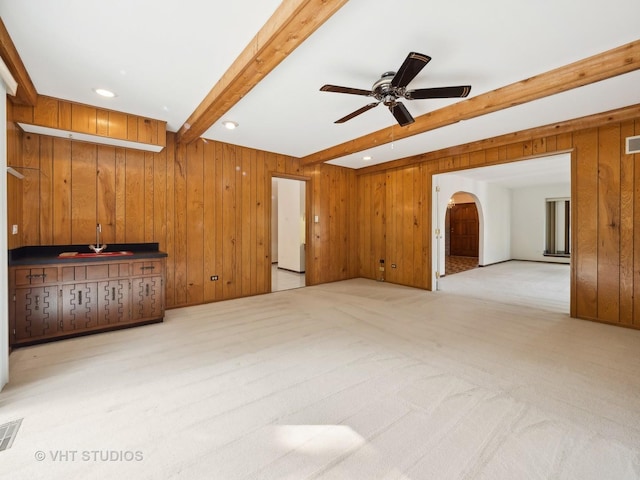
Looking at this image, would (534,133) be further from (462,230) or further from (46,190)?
(462,230)

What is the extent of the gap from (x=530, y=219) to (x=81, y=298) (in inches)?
433

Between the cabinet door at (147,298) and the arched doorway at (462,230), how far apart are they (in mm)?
8423

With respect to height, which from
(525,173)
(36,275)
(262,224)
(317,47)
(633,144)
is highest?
(525,173)

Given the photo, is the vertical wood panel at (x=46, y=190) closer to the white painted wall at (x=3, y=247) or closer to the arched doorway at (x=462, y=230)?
the white painted wall at (x=3, y=247)

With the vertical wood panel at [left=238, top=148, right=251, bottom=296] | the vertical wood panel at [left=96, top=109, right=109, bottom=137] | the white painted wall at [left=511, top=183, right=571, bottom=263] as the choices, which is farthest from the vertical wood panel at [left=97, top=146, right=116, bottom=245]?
the white painted wall at [left=511, top=183, right=571, bottom=263]

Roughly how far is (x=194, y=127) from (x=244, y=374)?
9.14 feet

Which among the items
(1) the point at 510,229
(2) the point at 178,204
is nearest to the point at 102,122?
(2) the point at 178,204

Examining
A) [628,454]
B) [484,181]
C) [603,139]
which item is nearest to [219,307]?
[628,454]

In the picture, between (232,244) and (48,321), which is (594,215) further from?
(48,321)

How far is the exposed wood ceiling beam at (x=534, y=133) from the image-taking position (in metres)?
3.09

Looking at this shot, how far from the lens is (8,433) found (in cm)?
157

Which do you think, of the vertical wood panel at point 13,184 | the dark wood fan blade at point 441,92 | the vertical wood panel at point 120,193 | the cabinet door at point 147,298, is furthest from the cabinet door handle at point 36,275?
the dark wood fan blade at point 441,92

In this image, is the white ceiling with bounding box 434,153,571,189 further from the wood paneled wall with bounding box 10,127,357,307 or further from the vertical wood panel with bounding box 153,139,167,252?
the vertical wood panel with bounding box 153,139,167,252

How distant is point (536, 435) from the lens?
5.10ft
